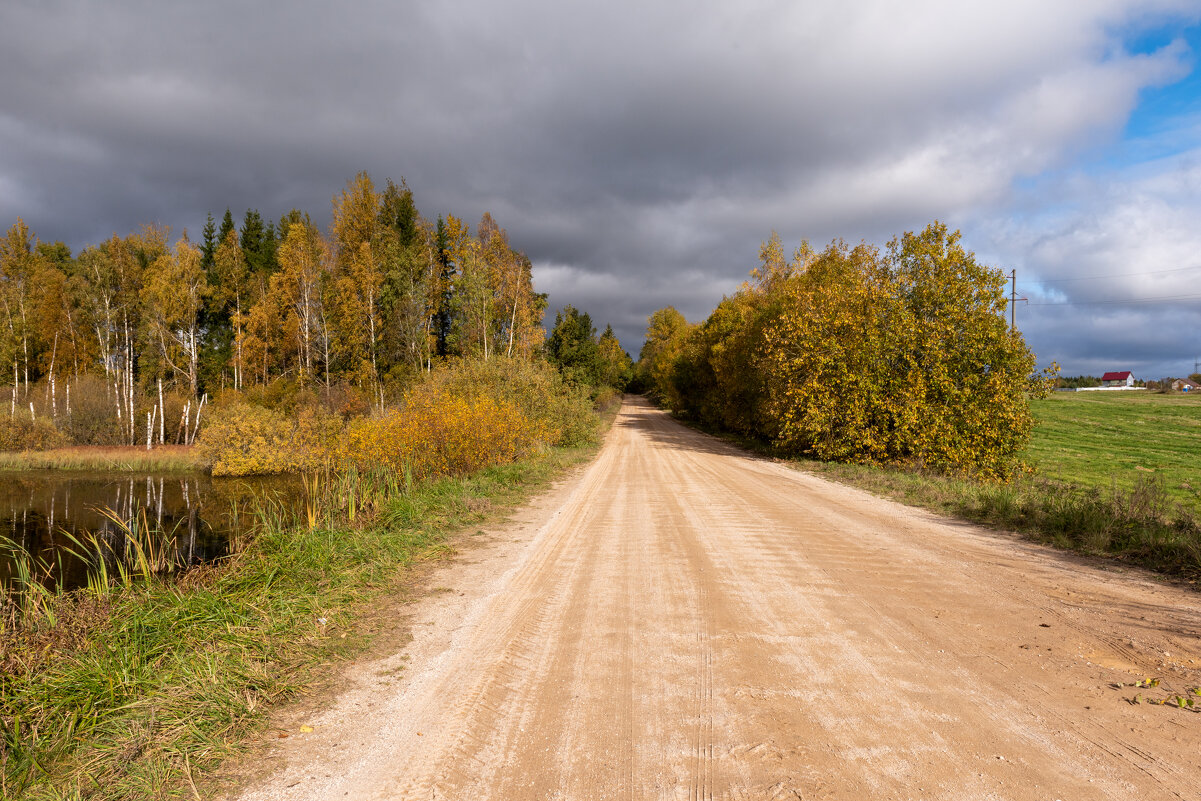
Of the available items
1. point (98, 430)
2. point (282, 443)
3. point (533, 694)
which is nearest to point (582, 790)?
point (533, 694)

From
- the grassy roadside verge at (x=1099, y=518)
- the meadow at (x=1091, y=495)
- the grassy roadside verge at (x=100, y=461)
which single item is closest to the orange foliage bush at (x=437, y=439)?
the meadow at (x=1091, y=495)

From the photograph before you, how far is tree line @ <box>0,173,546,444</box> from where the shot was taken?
32.2m

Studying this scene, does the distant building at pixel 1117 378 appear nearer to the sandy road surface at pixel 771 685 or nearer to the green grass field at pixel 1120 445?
the green grass field at pixel 1120 445

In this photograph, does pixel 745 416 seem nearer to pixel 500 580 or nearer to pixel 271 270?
pixel 500 580

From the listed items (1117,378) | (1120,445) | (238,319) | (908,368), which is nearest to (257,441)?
(238,319)

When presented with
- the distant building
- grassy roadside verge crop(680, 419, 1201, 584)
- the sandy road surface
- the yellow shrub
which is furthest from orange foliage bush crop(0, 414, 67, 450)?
the distant building

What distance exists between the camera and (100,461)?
28.0 meters

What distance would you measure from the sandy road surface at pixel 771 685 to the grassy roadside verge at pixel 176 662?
0.50m

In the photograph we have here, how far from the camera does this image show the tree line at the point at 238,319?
1267 inches

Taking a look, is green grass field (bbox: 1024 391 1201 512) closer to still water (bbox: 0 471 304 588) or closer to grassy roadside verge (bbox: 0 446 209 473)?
still water (bbox: 0 471 304 588)

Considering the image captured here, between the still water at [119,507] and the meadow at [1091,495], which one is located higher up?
the meadow at [1091,495]

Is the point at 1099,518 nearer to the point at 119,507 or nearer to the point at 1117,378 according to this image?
the point at 119,507

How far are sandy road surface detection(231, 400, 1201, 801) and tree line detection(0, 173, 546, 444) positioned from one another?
26.4m

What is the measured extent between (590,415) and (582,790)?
2280 cm
